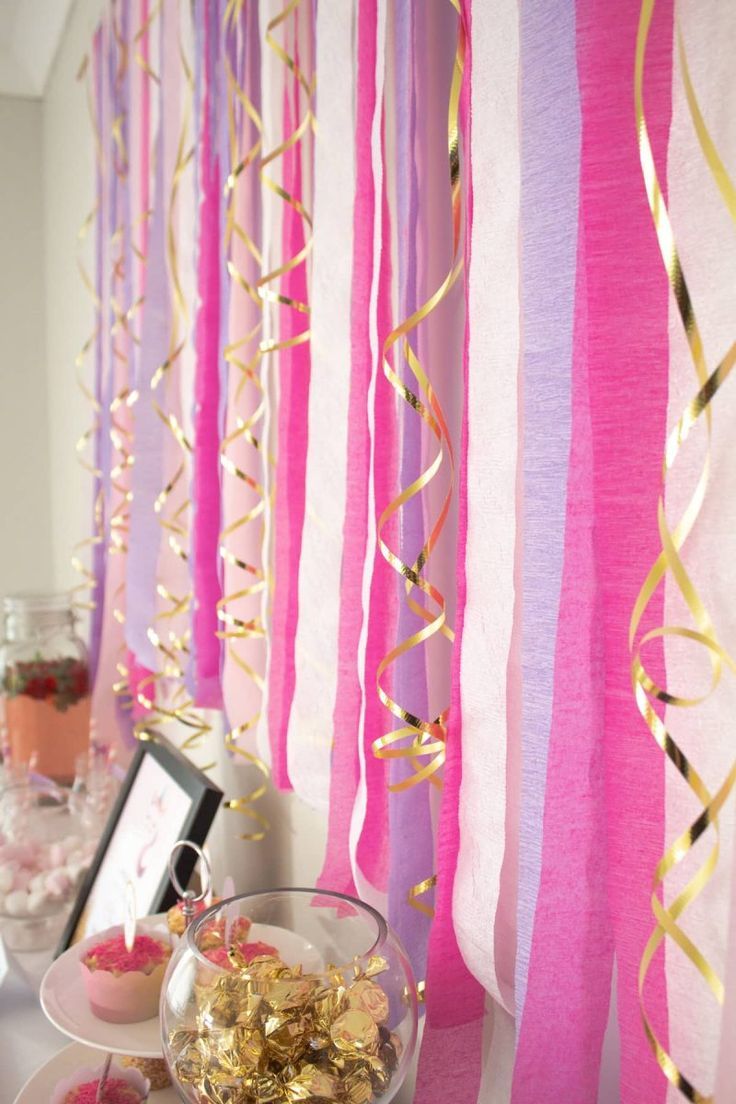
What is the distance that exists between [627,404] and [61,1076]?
716 millimetres

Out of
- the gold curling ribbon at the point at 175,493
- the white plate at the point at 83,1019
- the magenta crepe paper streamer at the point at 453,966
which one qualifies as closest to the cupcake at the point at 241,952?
the magenta crepe paper streamer at the point at 453,966

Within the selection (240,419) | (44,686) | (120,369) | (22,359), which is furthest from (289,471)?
(22,359)

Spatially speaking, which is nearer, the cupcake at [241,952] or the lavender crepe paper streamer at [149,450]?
the cupcake at [241,952]

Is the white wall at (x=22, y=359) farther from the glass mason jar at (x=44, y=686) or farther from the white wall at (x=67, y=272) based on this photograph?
the glass mason jar at (x=44, y=686)

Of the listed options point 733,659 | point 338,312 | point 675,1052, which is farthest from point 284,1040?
point 338,312

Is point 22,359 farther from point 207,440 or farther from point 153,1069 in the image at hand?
point 153,1069

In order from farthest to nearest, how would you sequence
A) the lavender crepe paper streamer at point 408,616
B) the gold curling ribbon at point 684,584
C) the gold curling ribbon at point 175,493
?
the gold curling ribbon at point 175,493 → the lavender crepe paper streamer at point 408,616 → the gold curling ribbon at point 684,584

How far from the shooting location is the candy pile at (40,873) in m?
1.15

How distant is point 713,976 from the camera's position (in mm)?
385

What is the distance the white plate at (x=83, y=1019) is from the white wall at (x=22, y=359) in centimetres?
208

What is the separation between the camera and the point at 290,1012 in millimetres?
520

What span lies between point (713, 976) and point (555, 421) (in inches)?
9.8

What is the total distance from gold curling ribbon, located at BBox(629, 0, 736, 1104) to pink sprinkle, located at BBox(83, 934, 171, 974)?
20.3 inches

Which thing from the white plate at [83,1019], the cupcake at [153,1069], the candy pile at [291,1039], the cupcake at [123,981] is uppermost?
the candy pile at [291,1039]
